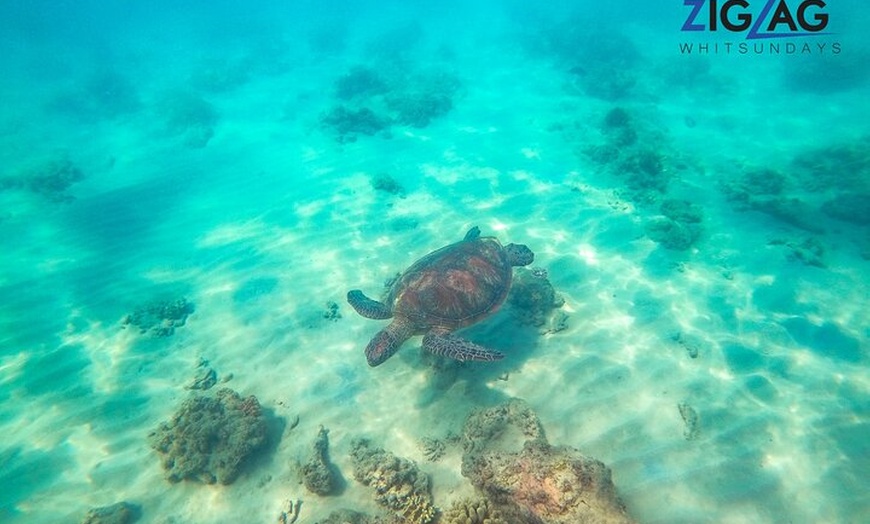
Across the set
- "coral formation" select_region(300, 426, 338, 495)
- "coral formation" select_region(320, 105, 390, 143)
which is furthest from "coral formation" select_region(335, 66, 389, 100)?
"coral formation" select_region(300, 426, 338, 495)

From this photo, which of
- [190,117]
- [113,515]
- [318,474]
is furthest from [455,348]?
[190,117]

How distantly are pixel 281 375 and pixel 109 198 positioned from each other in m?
13.9

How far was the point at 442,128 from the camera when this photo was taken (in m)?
18.0

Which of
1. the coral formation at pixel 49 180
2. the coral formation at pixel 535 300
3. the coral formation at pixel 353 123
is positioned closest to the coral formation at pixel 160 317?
the coral formation at pixel 535 300

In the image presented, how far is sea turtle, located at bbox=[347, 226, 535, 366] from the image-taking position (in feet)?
19.7

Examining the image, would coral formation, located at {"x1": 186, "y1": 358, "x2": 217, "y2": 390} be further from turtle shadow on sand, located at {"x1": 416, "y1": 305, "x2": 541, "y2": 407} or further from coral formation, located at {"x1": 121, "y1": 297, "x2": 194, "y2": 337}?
turtle shadow on sand, located at {"x1": 416, "y1": 305, "x2": 541, "y2": 407}

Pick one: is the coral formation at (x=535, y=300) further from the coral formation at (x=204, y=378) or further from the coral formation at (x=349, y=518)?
the coral formation at (x=204, y=378)

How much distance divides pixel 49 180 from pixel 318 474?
1997 centimetres

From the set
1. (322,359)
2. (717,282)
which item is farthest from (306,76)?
(717,282)

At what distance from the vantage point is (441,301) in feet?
20.8

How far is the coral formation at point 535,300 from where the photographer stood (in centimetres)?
760

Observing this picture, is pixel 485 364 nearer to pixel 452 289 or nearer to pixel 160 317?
pixel 452 289

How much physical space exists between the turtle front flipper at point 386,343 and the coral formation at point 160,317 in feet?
19.0

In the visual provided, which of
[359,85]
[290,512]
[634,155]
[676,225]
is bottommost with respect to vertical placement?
[676,225]
